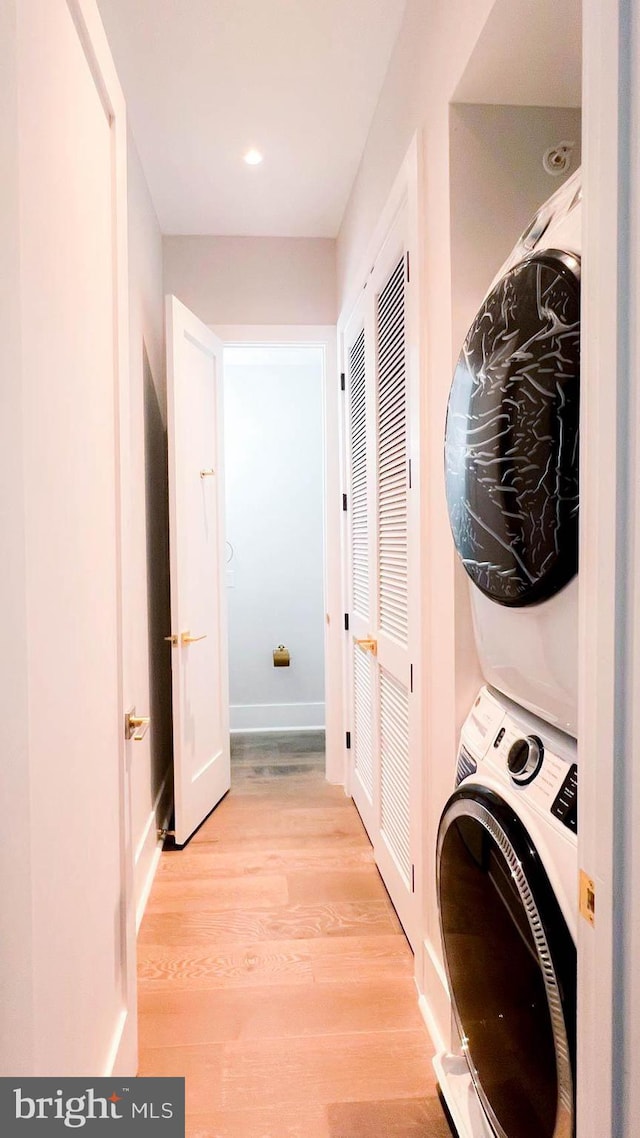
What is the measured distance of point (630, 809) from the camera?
0.53 m

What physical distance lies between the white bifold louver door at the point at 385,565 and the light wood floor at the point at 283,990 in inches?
6.6

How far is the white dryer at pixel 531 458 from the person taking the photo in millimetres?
805

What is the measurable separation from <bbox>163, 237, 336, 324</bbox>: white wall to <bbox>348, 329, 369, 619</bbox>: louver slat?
518 millimetres

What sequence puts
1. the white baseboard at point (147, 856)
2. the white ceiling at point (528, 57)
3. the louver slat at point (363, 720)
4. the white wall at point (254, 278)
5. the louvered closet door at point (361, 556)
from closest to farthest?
the white ceiling at point (528, 57), the white baseboard at point (147, 856), the louvered closet door at point (361, 556), the louver slat at point (363, 720), the white wall at point (254, 278)

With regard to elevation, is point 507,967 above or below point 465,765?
below

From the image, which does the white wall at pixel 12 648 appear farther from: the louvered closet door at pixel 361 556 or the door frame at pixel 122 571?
the louvered closet door at pixel 361 556

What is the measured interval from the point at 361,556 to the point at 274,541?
163 centimetres

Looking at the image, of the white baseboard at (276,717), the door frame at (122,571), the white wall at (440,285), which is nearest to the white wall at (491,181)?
the white wall at (440,285)

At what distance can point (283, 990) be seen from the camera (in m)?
1.72

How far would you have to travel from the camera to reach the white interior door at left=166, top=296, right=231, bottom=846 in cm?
252

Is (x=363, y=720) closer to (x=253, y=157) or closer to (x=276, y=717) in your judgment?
(x=276, y=717)

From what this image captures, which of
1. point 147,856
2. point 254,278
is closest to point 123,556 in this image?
point 147,856

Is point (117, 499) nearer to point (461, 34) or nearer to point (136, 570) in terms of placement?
point (136, 570)

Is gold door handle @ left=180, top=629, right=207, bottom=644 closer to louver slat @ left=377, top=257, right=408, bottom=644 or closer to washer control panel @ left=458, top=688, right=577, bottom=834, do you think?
louver slat @ left=377, top=257, right=408, bottom=644
